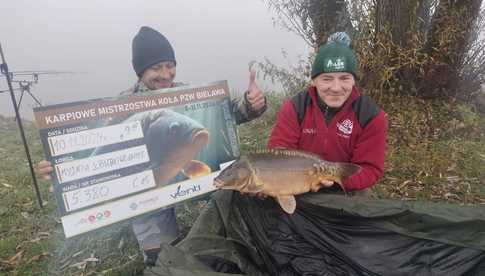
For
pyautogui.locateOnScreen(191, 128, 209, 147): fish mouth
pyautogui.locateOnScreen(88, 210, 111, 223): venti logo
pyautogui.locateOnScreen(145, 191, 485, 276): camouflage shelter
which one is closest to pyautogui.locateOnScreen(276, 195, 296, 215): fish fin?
pyautogui.locateOnScreen(145, 191, 485, 276): camouflage shelter

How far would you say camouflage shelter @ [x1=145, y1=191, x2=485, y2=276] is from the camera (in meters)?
1.72

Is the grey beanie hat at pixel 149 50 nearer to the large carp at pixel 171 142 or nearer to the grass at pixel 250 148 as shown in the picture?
the large carp at pixel 171 142

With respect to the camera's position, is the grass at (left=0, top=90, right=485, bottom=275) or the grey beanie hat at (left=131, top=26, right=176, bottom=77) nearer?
the grey beanie hat at (left=131, top=26, right=176, bottom=77)

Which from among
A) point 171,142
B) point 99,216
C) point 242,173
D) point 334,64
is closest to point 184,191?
point 171,142

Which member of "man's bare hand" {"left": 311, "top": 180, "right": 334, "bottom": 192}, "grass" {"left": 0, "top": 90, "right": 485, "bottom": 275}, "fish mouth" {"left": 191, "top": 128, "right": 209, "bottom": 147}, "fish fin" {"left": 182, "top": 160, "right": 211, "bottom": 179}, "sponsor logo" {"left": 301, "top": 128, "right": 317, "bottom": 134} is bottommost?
"grass" {"left": 0, "top": 90, "right": 485, "bottom": 275}

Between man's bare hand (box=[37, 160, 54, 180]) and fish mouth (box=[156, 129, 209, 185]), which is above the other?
man's bare hand (box=[37, 160, 54, 180])

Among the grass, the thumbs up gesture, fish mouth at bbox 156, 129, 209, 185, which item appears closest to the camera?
fish mouth at bbox 156, 129, 209, 185

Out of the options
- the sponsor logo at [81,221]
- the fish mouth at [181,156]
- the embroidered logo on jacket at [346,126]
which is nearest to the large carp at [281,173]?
the embroidered logo on jacket at [346,126]

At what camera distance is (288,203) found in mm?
1804

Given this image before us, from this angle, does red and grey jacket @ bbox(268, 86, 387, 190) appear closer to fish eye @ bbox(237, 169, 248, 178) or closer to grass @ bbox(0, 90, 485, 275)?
fish eye @ bbox(237, 169, 248, 178)

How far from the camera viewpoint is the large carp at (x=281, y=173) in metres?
1.75

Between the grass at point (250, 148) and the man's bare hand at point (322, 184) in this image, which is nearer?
the man's bare hand at point (322, 184)

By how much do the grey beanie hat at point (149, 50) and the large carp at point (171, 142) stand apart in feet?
1.38

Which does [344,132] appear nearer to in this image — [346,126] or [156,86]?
[346,126]
